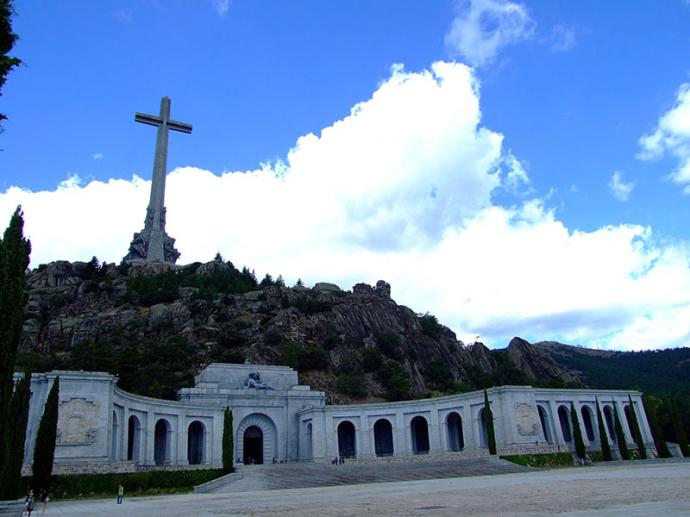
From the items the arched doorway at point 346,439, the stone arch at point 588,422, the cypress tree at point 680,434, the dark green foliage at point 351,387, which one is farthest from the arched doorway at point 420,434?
the cypress tree at point 680,434

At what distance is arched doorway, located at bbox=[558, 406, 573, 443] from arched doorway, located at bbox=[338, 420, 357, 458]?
1921 centimetres

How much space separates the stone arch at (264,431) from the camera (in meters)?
51.2

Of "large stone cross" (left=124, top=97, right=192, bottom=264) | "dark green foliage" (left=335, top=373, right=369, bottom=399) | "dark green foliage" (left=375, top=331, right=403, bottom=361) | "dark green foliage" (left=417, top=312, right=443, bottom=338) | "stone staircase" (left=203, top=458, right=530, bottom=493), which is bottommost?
"stone staircase" (left=203, top=458, right=530, bottom=493)

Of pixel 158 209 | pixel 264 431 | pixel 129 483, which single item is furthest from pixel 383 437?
pixel 158 209

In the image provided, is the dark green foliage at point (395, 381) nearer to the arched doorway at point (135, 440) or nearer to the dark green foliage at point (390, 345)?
the dark green foliage at point (390, 345)

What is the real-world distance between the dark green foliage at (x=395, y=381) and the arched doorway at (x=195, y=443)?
99.8 feet

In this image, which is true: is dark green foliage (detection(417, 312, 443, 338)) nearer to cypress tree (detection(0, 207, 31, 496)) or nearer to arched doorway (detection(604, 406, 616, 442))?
arched doorway (detection(604, 406, 616, 442))

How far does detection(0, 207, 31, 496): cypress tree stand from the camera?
1496 cm

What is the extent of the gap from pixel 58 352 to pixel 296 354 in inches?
1267

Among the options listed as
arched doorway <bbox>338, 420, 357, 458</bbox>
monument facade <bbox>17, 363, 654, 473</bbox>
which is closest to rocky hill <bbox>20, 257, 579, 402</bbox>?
monument facade <bbox>17, 363, 654, 473</bbox>

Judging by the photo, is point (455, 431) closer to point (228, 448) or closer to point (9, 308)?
point (228, 448)

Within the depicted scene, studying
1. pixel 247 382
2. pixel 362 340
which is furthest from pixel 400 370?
pixel 247 382

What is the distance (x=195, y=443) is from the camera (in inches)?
1943

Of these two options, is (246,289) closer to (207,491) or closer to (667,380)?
(207,491)
